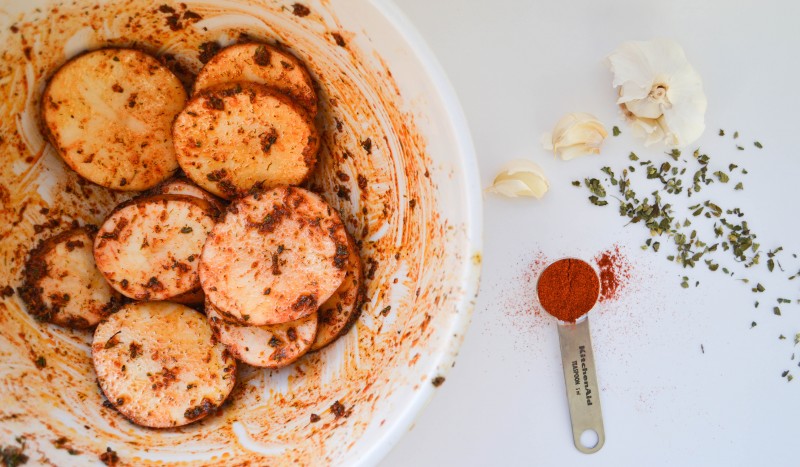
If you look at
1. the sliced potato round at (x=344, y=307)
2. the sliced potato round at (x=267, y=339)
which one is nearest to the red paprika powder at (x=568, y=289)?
the sliced potato round at (x=344, y=307)

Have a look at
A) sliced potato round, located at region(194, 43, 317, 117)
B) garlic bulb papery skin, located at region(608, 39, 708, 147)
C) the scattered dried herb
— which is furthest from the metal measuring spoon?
sliced potato round, located at region(194, 43, 317, 117)

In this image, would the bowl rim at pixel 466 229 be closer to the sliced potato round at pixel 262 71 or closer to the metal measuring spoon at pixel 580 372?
the sliced potato round at pixel 262 71

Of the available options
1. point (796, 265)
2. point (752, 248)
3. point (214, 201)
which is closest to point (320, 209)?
point (214, 201)

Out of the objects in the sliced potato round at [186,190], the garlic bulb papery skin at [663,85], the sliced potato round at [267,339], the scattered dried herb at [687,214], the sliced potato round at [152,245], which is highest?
the garlic bulb papery skin at [663,85]

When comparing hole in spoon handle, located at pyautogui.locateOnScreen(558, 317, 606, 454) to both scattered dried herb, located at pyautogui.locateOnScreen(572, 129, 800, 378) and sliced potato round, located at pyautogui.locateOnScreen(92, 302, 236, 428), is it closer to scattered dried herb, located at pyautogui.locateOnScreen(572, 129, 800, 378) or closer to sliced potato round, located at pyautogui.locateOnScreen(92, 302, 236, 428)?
scattered dried herb, located at pyautogui.locateOnScreen(572, 129, 800, 378)

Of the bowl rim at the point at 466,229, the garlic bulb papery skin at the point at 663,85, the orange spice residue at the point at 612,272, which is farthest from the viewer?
the orange spice residue at the point at 612,272

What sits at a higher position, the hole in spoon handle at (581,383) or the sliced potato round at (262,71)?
the sliced potato round at (262,71)

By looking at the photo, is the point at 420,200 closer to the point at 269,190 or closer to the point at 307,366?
the point at 269,190
